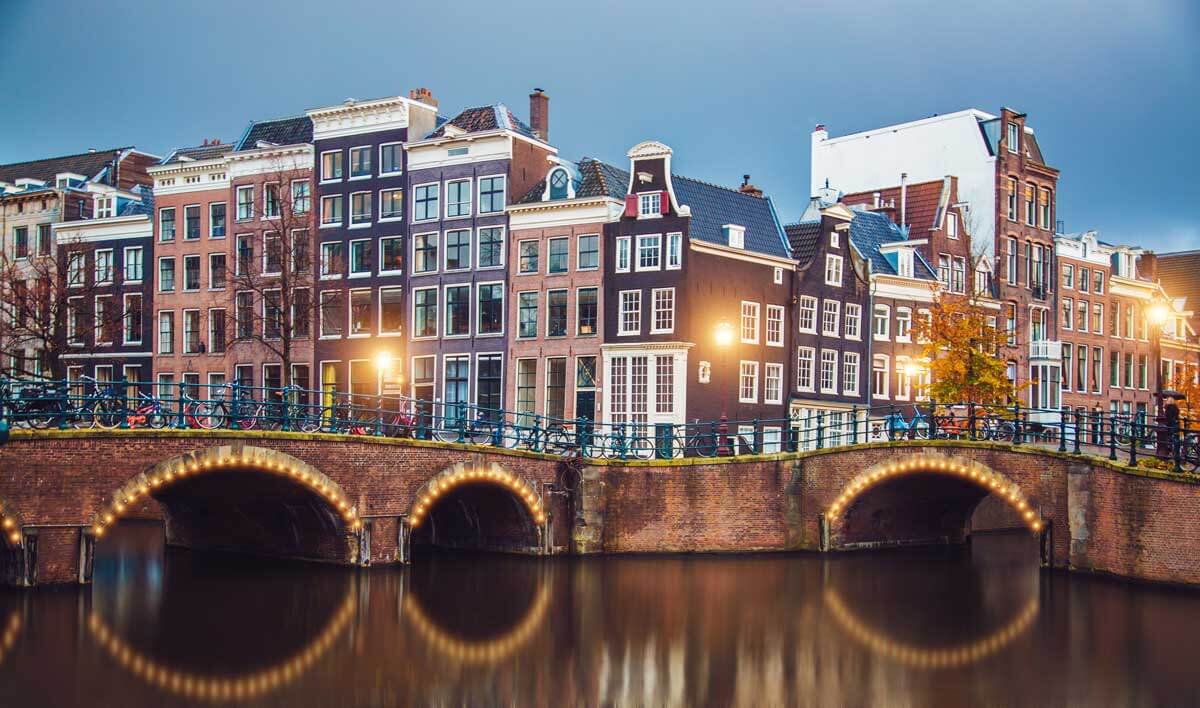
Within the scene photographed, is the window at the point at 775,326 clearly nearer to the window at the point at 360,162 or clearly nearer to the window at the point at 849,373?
the window at the point at 849,373

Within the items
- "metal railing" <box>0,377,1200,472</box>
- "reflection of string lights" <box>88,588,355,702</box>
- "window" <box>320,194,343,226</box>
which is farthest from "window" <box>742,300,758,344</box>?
"reflection of string lights" <box>88,588,355,702</box>

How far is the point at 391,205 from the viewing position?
48.8 metres

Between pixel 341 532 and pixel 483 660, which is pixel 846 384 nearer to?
pixel 341 532

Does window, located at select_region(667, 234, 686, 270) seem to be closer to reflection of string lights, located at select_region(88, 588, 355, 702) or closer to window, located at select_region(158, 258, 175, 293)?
window, located at select_region(158, 258, 175, 293)

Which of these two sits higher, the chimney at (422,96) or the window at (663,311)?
the chimney at (422,96)

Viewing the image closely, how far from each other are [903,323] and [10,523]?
3398 cm

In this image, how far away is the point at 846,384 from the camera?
48.1 metres

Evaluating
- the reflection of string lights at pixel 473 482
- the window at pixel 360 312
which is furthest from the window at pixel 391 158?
the reflection of string lights at pixel 473 482

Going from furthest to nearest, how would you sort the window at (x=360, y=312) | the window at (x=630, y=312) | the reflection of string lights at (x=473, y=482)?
1. the window at (x=360, y=312)
2. the window at (x=630, y=312)
3. the reflection of string lights at (x=473, y=482)

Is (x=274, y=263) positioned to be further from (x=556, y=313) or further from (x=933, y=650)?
(x=933, y=650)

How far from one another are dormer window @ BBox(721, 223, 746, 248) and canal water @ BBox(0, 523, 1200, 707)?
15.2 meters

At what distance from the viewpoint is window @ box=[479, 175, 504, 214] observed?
46.5m

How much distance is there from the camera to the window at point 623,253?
43844 millimetres

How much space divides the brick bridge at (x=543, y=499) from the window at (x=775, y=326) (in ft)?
32.0
